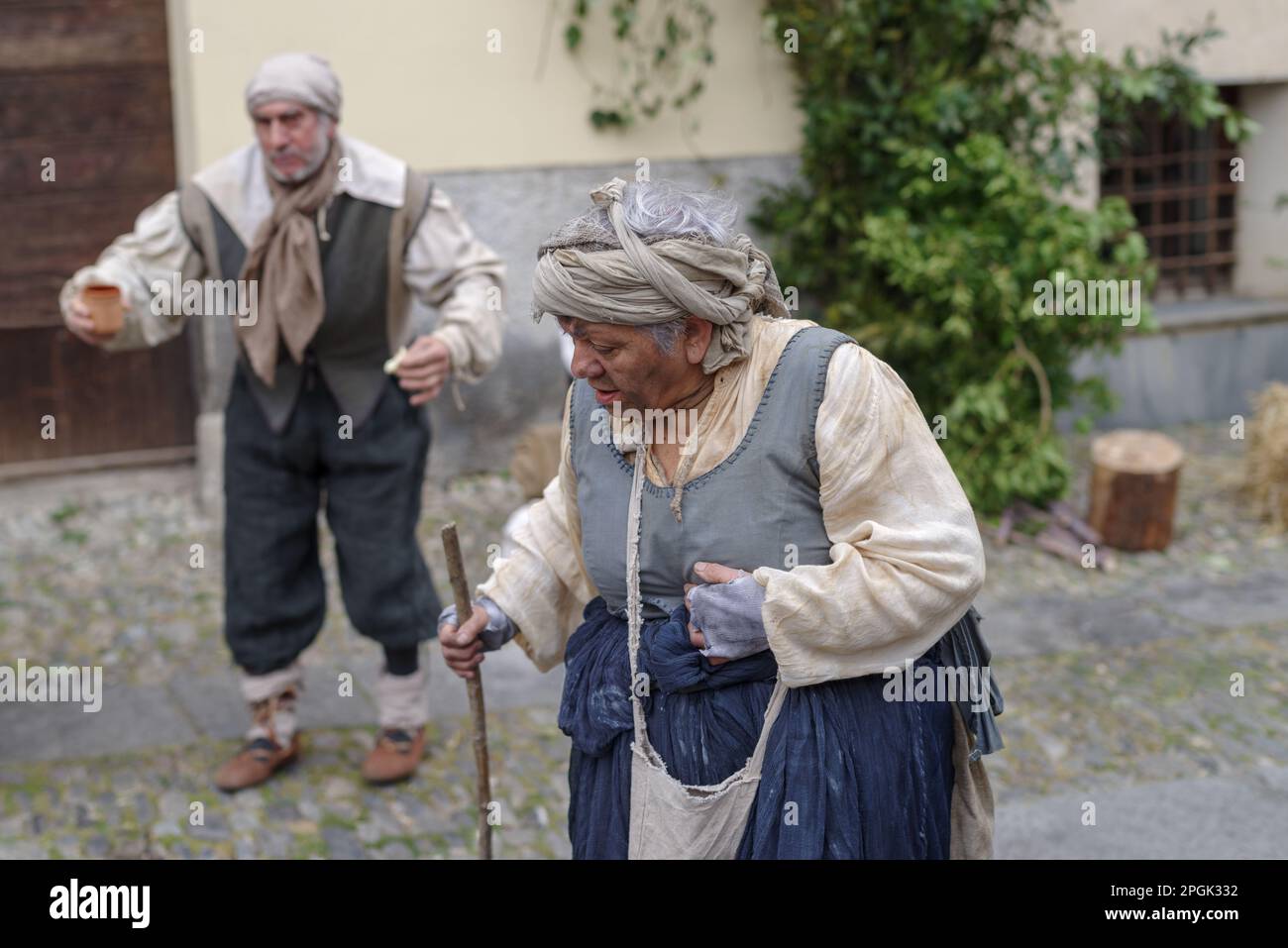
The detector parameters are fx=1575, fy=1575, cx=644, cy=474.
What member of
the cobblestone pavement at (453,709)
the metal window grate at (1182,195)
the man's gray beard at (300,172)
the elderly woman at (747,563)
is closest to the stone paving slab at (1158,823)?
the cobblestone pavement at (453,709)

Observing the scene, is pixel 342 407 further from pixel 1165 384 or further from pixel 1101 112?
pixel 1165 384

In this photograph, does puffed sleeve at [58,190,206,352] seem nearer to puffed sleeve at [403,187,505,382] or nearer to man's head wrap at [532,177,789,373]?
puffed sleeve at [403,187,505,382]

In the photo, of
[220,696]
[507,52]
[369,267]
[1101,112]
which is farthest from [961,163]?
[220,696]

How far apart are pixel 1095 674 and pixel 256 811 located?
9.53 feet

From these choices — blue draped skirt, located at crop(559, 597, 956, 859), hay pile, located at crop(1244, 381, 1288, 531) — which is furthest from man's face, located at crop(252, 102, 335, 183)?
hay pile, located at crop(1244, 381, 1288, 531)

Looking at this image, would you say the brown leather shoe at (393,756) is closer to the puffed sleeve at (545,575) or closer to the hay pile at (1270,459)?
the puffed sleeve at (545,575)

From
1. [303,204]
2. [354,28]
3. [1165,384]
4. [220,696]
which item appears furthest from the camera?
[1165,384]

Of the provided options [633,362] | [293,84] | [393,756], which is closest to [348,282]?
[293,84]

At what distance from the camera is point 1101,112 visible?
23.9 feet

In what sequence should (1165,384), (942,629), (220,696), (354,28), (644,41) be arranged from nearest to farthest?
(942,629)
(220,696)
(354,28)
(644,41)
(1165,384)

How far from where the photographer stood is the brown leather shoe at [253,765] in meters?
4.58

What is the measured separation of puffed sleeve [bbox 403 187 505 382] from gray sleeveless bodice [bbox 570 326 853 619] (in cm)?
178

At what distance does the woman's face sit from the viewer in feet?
8.39

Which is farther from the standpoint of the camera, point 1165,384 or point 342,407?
point 1165,384
